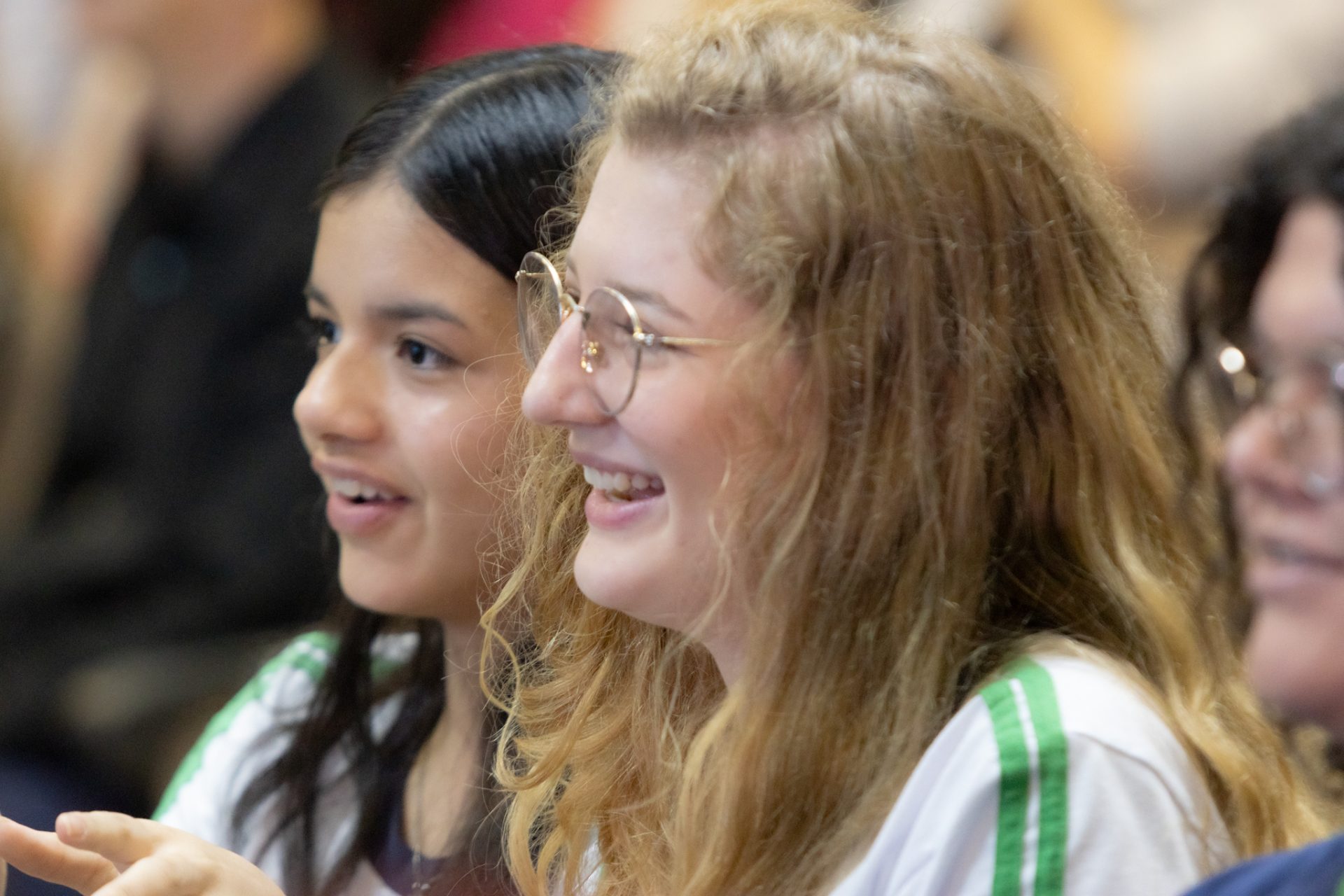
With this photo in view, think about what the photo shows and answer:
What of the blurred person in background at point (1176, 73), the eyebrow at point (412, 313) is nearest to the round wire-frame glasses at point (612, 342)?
the eyebrow at point (412, 313)

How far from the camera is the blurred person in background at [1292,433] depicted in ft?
2.34

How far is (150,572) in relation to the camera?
2.17 meters

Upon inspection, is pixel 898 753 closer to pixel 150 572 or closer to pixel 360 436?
pixel 360 436

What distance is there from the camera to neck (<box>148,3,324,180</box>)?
2.26m

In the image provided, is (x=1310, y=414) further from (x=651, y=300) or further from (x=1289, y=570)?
(x=651, y=300)

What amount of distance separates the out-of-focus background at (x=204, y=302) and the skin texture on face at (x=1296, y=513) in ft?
3.54

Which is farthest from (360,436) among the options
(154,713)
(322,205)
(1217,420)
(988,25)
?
(988,25)

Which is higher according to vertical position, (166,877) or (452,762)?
(166,877)

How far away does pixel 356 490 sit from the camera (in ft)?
4.20

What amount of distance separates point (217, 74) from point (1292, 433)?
6.25ft

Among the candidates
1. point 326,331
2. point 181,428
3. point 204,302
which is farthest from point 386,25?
point 326,331

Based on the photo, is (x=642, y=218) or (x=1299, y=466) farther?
(x=642, y=218)

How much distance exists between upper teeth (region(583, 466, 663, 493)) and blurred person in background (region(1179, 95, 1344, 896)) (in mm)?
380

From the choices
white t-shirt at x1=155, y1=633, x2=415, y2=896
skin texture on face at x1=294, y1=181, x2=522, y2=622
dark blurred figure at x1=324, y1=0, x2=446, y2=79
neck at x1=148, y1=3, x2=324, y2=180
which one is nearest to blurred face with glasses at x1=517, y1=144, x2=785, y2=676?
skin texture on face at x1=294, y1=181, x2=522, y2=622
